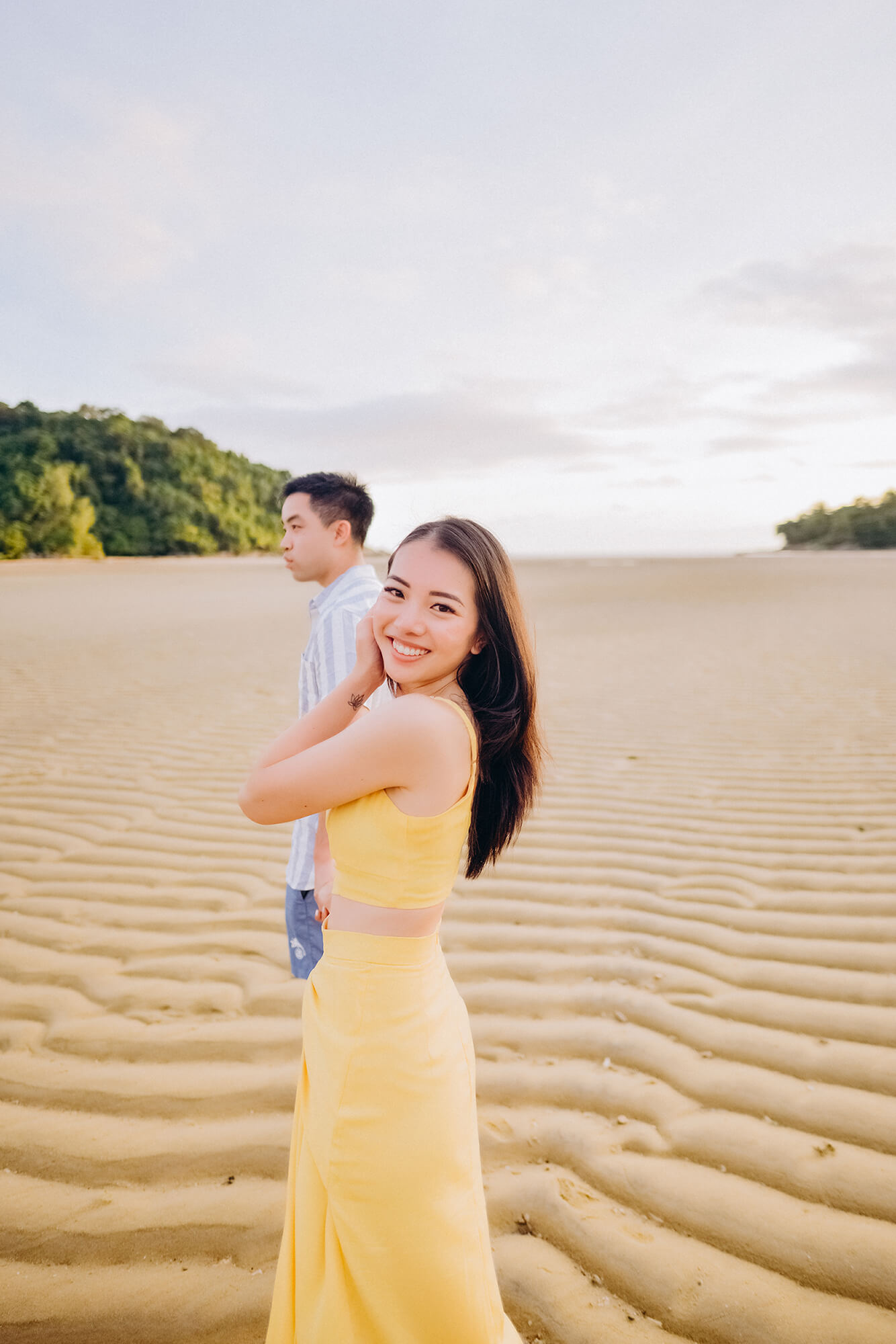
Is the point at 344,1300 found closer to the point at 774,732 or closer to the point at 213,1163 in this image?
the point at 213,1163

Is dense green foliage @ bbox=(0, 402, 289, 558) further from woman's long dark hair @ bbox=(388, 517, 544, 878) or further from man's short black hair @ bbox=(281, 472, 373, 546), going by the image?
woman's long dark hair @ bbox=(388, 517, 544, 878)

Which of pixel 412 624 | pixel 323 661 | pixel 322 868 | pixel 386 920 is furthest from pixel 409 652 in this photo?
pixel 322 868

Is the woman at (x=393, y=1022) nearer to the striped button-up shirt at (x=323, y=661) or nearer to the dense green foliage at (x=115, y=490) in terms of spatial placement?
the striped button-up shirt at (x=323, y=661)

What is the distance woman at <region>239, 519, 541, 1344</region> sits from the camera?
3.67 feet

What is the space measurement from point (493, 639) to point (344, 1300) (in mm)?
1028

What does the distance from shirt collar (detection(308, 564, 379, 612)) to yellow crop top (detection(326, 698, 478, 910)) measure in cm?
98

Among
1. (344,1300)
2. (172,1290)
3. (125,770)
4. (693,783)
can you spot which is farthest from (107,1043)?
(693,783)

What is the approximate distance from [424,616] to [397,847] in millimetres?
373

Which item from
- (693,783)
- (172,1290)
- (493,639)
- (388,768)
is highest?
(493,639)

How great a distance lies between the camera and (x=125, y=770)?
5098 mm

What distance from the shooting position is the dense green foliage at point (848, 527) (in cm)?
4862

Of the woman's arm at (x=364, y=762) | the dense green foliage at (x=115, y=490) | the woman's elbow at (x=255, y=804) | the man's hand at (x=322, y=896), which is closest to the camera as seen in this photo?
the woman's arm at (x=364, y=762)

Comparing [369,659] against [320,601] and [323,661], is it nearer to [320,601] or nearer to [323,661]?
[323,661]

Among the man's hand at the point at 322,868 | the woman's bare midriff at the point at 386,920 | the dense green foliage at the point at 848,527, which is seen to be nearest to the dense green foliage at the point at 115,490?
the man's hand at the point at 322,868
